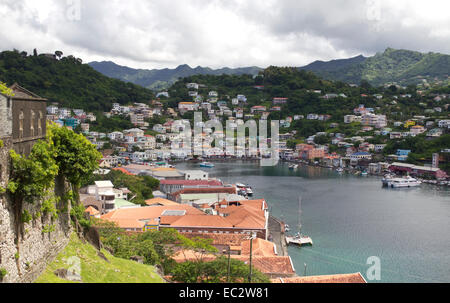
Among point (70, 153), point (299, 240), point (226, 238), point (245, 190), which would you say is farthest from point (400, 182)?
point (70, 153)

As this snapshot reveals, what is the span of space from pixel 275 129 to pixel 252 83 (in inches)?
840

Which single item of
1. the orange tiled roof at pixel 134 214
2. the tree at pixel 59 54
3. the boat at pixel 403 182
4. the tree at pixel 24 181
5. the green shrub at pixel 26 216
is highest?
the tree at pixel 59 54

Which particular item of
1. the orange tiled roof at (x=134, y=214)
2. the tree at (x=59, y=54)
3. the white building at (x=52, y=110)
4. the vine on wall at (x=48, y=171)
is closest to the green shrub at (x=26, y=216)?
the vine on wall at (x=48, y=171)

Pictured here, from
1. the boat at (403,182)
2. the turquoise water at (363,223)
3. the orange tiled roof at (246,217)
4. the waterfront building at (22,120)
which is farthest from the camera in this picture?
the boat at (403,182)

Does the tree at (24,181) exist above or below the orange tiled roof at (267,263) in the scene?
above

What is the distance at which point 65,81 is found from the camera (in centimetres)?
4928

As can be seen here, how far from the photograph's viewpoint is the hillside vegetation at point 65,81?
4453 centimetres

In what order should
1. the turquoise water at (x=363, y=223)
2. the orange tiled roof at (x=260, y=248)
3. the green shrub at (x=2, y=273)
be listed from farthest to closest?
the turquoise water at (x=363, y=223)
the orange tiled roof at (x=260, y=248)
the green shrub at (x=2, y=273)

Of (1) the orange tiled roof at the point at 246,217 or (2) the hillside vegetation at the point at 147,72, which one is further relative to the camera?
(2) the hillside vegetation at the point at 147,72

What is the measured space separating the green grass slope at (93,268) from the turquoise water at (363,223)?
7792 mm

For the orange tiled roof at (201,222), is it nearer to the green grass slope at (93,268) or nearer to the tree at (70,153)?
the green grass slope at (93,268)

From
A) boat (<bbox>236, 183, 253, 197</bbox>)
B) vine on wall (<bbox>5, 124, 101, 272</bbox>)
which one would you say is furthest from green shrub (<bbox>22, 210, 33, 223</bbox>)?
boat (<bbox>236, 183, 253, 197</bbox>)

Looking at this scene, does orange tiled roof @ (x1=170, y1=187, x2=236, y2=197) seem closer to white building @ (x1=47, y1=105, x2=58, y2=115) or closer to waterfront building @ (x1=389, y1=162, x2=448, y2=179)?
waterfront building @ (x1=389, y1=162, x2=448, y2=179)

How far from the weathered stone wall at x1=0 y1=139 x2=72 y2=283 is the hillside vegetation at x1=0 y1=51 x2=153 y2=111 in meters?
41.0
